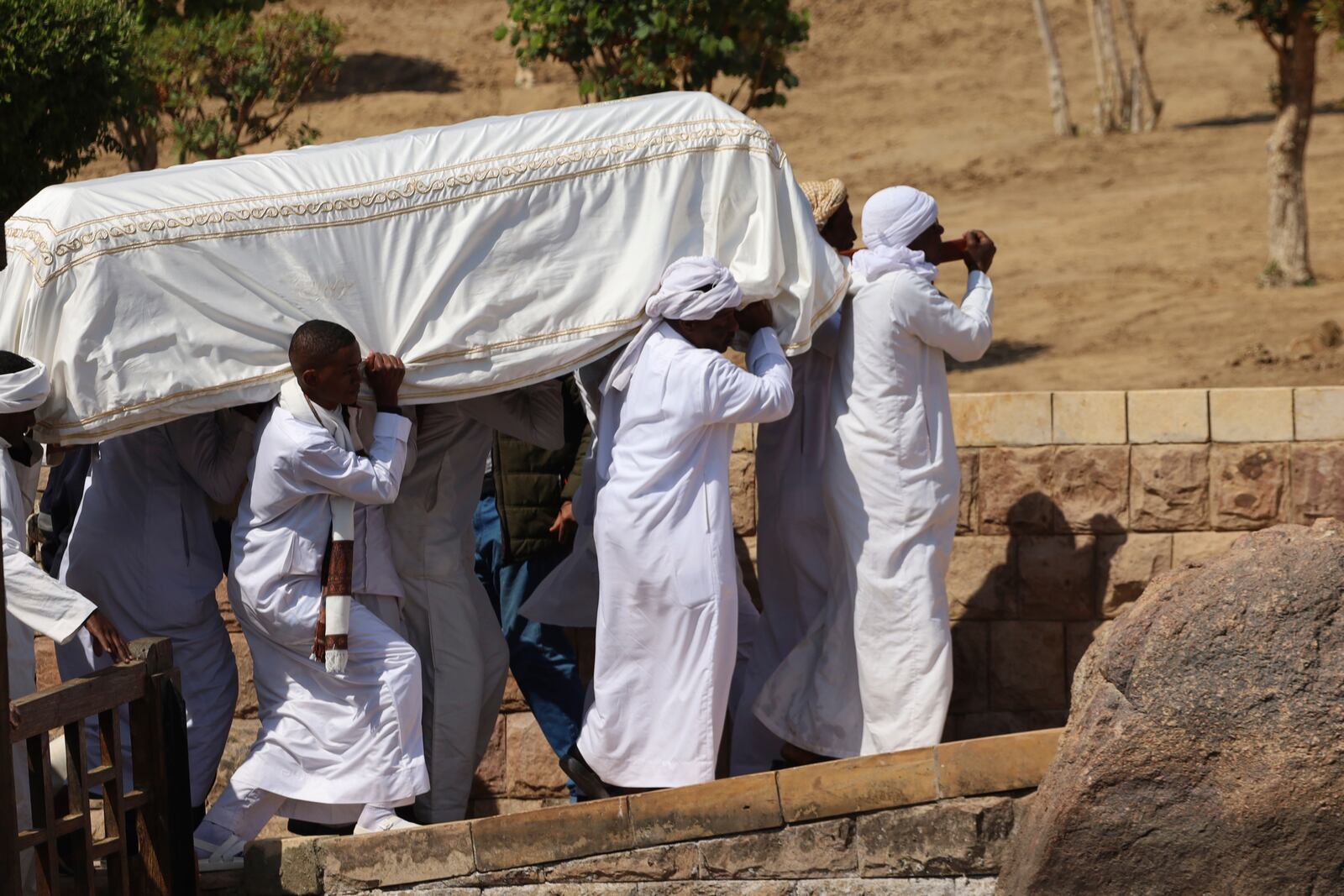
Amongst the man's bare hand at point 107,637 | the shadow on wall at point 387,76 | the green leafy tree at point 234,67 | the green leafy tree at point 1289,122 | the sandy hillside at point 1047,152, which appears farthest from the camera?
the shadow on wall at point 387,76

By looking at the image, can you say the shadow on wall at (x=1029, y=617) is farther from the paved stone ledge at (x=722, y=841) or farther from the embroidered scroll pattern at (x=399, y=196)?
the embroidered scroll pattern at (x=399, y=196)

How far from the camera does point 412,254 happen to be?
192 inches

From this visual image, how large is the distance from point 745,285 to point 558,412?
2.61 feet

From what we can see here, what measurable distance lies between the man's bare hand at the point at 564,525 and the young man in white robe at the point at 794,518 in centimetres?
65

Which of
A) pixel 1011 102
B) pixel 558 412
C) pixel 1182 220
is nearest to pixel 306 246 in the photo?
pixel 558 412

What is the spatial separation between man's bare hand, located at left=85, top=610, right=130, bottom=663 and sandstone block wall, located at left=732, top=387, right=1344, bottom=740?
245cm

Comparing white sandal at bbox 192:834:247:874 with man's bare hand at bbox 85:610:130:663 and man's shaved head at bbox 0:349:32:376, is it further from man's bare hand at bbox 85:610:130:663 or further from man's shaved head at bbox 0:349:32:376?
man's shaved head at bbox 0:349:32:376

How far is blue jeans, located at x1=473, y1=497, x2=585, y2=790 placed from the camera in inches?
222

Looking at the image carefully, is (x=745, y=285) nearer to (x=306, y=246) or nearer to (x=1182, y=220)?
(x=306, y=246)

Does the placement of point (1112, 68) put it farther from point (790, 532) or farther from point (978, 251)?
point (790, 532)

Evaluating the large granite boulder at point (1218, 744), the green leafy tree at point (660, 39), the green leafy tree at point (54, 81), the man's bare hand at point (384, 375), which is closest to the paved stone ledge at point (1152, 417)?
the large granite boulder at point (1218, 744)

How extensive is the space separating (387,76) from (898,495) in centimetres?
2415

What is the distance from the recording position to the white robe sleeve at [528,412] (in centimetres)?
518

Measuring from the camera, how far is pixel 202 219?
4.70 meters
